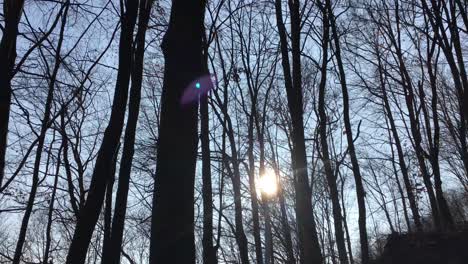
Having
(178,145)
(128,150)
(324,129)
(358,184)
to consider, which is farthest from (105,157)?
(324,129)

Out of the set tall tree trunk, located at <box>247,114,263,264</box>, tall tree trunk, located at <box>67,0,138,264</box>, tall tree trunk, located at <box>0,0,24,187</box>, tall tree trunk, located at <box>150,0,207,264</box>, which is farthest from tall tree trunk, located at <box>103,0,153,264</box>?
tall tree trunk, located at <box>247,114,263,264</box>

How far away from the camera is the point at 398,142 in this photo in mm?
16562

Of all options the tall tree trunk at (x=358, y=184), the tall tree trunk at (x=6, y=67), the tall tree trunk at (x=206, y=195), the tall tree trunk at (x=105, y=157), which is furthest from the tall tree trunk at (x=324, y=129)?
the tall tree trunk at (x=6, y=67)

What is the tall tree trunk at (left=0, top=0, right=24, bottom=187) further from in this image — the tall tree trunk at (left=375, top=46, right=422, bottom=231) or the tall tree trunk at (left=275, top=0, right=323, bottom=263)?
the tall tree trunk at (left=375, top=46, right=422, bottom=231)

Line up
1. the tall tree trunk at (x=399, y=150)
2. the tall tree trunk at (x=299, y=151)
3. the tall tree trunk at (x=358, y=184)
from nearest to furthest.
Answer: the tall tree trunk at (x=299, y=151) < the tall tree trunk at (x=358, y=184) < the tall tree trunk at (x=399, y=150)

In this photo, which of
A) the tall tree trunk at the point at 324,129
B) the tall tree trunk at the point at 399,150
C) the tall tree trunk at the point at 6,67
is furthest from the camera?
the tall tree trunk at the point at 399,150

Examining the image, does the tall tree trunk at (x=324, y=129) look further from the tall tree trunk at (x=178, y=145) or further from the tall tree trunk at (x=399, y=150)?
the tall tree trunk at (x=178, y=145)

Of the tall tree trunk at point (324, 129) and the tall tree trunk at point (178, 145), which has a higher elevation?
the tall tree trunk at point (324, 129)

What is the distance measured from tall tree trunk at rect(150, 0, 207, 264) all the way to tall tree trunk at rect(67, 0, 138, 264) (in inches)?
94.9

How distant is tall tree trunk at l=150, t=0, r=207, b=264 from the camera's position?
117 inches

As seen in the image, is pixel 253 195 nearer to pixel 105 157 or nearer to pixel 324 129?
pixel 324 129

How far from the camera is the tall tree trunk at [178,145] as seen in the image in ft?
9.73

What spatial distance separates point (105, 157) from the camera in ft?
18.2

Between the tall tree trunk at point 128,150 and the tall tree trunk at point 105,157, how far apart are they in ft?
3.33
